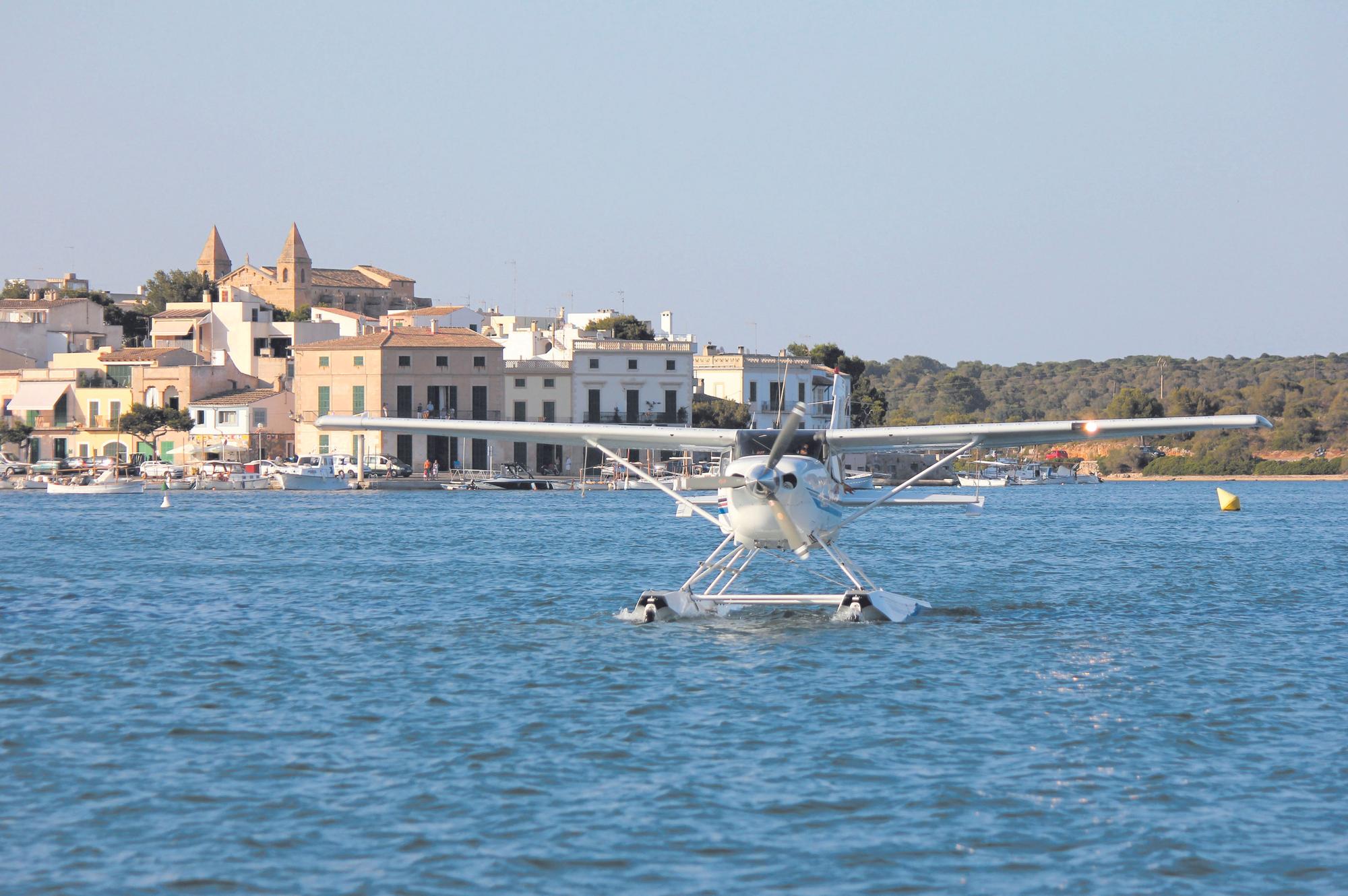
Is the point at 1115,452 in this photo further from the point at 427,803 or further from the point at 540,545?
the point at 427,803

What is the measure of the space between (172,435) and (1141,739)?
225 ft

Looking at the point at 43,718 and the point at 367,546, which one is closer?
the point at 43,718

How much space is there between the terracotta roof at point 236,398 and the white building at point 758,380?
77.7 feet

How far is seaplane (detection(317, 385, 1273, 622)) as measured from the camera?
1567cm

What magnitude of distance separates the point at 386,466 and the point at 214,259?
227ft

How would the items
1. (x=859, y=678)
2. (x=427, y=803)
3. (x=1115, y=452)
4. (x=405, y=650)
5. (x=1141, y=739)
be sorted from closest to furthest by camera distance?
1. (x=427, y=803)
2. (x=1141, y=739)
3. (x=859, y=678)
4. (x=405, y=650)
5. (x=1115, y=452)

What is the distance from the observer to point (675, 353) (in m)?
75.6

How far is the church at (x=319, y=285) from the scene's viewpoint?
109 m

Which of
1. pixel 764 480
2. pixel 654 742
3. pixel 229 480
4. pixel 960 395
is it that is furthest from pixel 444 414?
pixel 960 395

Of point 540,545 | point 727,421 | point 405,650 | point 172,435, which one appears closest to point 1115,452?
point 727,421

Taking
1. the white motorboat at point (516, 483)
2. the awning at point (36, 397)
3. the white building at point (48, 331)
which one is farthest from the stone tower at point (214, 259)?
the white motorboat at point (516, 483)

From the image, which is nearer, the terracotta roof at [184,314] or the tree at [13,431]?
the tree at [13,431]

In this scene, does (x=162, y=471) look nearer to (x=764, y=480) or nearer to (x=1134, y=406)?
(x=764, y=480)

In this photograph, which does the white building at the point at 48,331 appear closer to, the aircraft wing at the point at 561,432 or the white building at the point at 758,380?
the white building at the point at 758,380
